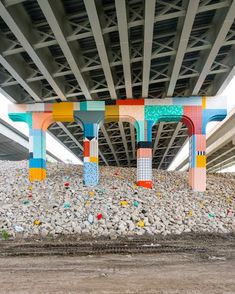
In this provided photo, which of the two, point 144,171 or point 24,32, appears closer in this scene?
point 24,32

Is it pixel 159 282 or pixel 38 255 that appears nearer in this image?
pixel 159 282

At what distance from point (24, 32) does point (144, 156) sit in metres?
8.38

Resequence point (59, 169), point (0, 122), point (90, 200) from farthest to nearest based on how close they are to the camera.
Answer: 1. point (0, 122)
2. point (59, 169)
3. point (90, 200)

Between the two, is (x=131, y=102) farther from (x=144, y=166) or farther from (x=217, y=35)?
(x=217, y=35)

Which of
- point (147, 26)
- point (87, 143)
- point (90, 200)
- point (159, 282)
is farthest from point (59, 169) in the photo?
point (159, 282)

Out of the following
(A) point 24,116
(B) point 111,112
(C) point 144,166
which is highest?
(B) point 111,112

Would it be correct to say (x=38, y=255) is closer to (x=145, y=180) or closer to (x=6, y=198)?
(x=6, y=198)

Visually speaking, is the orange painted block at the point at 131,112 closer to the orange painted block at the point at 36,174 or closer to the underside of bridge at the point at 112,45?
the underside of bridge at the point at 112,45

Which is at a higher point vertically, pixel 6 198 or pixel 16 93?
pixel 16 93

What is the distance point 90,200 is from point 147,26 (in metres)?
7.12

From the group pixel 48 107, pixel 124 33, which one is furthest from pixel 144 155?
pixel 124 33

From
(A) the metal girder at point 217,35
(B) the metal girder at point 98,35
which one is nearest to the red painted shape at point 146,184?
(B) the metal girder at point 98,35

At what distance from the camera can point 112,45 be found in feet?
46.6

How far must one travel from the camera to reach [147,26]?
1098 centimetres
